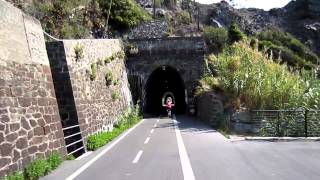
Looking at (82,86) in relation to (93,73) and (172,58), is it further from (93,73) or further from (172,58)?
(172,58)

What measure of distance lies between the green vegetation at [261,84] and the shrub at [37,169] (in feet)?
44.4


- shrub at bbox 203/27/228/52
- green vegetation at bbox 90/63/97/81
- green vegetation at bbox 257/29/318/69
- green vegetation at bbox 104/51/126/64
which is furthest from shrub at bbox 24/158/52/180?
green vegetation at bbox 257/29/318/69

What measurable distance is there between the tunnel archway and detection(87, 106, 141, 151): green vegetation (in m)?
15.8

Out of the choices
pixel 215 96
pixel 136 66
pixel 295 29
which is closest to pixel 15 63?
pixel 215 96

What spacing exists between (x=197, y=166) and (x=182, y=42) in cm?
3089

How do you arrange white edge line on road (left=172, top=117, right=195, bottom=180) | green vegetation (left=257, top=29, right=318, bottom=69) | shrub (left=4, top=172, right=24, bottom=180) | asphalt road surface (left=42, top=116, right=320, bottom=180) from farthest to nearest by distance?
green vegetation (left=257, top=29, right=318, bottom=69)
asphalt road surface (left=42, top=116, right=320, bottom=180)
white edge line on road (left=172, top=117, right=195, bottom=180)
shrub (left=4, top=172, right=24, bottom=180)

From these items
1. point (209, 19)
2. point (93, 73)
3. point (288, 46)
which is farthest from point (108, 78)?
point (209, 19)

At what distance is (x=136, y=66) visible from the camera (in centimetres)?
4244

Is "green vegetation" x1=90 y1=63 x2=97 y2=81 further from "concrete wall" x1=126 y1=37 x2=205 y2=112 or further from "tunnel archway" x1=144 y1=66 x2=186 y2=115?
"tunnel archway" x1=144 y1=66 x2=186 y2=115

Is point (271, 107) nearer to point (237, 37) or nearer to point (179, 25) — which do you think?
point (237, 37)

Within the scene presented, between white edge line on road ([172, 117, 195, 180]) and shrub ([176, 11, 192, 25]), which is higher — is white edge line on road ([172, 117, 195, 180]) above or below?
below

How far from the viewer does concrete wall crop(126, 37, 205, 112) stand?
42.1 m

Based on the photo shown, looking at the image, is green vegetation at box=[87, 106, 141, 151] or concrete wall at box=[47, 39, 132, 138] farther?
green vegetation at box=[87, 106, 141, 151]

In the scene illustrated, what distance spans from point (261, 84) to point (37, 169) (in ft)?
50.0
